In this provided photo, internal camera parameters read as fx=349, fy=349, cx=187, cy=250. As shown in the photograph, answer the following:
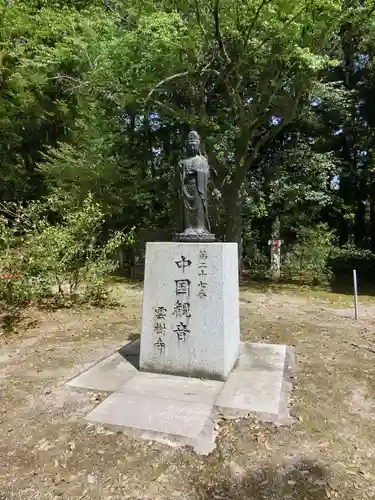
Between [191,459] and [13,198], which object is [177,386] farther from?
[13,198]

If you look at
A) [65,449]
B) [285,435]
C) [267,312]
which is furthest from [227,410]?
[267,312]

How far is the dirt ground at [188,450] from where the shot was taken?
2.24m

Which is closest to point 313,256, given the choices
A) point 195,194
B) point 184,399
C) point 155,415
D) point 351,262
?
point 351,262

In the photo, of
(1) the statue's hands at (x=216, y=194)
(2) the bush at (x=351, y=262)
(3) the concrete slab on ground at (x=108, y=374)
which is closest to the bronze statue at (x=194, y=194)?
(3) the concrete slab on ground at (x=108, y=374)

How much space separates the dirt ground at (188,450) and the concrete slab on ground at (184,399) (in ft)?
0.32

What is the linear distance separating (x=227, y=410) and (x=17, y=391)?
87.1 inches

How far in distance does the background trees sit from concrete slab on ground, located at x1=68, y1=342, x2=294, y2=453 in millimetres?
4973

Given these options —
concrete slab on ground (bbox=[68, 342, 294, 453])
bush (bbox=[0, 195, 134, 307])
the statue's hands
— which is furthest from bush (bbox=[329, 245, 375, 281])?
concrete slab on ground (bbox=[68, 342, 294, 453])

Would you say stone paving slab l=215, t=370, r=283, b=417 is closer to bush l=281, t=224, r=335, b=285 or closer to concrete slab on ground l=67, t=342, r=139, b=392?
concrete slab on ground l=67, t=342, r=139, b=392

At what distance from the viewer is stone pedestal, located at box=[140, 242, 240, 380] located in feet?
12.1

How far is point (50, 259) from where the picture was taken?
6.68 meters

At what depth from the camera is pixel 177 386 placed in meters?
3.54

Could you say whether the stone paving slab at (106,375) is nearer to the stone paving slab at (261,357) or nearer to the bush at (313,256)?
the stone paving slab at (261,357)

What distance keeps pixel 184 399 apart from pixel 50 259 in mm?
4464
